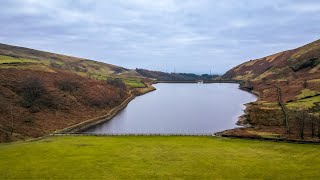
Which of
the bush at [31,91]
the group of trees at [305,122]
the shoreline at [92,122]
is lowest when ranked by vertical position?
the shoreline at [92,122]

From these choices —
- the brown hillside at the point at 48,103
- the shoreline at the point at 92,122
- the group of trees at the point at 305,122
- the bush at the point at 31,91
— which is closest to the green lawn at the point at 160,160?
the group of trees at the point at 305,122

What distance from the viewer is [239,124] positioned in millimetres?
96438

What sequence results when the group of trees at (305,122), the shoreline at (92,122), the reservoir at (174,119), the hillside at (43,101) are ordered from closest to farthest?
the group of trees at (305,122) → the hillside at (43,101) → the shoreline at (92,122) → the reservoir at (174,119)

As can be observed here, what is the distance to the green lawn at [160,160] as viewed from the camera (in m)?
42.0

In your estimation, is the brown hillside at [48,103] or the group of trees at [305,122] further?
the brown hillside at [48,103]

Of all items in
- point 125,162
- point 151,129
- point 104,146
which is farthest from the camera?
point 151,129

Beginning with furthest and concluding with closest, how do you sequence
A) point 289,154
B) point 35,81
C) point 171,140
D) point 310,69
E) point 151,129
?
point 310,69
point 35,81
point 151,129
point 171,140
point 289,154

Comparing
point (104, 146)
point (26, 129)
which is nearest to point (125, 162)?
point (104, 146)

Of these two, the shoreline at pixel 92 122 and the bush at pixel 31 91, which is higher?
the bush at pixel 31 91

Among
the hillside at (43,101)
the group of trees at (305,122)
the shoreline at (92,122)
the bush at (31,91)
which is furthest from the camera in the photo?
the bush at (31,91)

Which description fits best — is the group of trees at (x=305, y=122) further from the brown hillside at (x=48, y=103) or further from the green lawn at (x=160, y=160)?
the brown hillside at (x=48, y=103)

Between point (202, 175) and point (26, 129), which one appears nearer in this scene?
point (202, 175)

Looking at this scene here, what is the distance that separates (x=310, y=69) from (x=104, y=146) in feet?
503

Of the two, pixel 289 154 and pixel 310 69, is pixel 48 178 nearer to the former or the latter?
pixel 289 154
